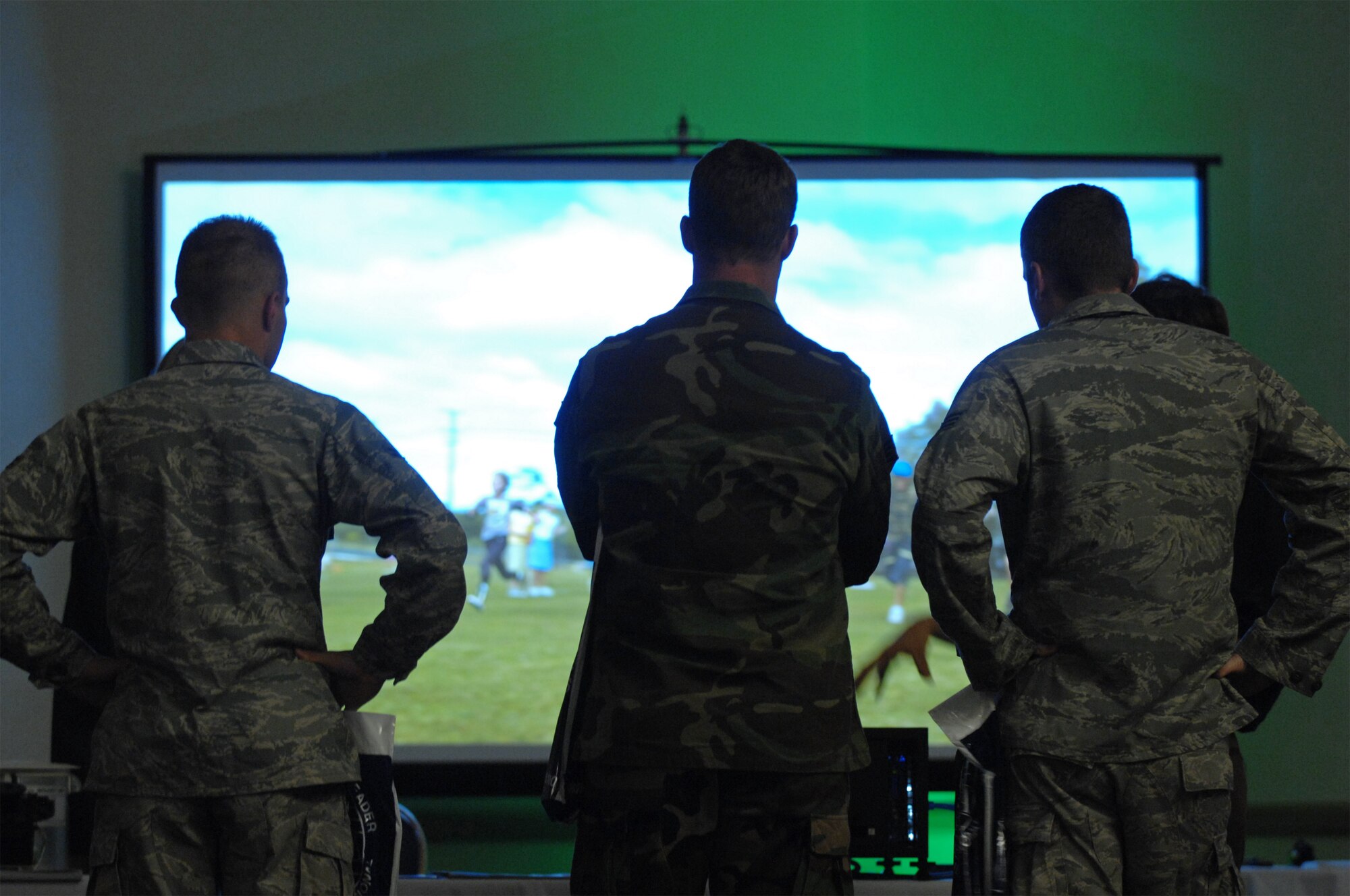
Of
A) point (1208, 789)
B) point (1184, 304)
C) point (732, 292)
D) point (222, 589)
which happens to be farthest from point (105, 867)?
point (1184, 304)

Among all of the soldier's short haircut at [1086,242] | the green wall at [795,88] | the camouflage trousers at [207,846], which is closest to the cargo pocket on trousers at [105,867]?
the camouflage trousers at [207,846]

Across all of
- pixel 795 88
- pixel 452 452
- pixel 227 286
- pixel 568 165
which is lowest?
pixel 452 452

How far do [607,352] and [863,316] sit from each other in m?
2.43

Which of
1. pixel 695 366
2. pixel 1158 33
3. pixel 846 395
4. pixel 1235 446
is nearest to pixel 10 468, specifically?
pixel 695 366

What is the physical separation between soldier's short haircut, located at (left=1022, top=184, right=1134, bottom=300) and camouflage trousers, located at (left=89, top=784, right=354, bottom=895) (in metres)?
1.29

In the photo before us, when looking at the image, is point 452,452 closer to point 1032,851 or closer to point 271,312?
point 271,312

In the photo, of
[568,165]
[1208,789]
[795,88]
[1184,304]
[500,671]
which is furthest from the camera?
[795,88]

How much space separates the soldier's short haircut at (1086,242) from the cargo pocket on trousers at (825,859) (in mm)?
824

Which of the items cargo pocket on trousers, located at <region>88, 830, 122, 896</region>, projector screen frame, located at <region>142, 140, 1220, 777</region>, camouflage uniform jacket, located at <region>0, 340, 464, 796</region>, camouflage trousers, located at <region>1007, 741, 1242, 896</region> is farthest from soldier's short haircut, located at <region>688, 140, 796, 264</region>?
projector screen frame, located at <region>142, 140, 1220, 777</region>

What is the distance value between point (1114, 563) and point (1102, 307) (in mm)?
367

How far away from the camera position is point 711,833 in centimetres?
144

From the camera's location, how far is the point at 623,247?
3793 mm

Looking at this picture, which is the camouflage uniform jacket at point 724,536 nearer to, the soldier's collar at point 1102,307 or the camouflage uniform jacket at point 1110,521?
the camouflage uniform jacket at point 1110,521

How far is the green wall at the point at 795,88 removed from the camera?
400 cm
